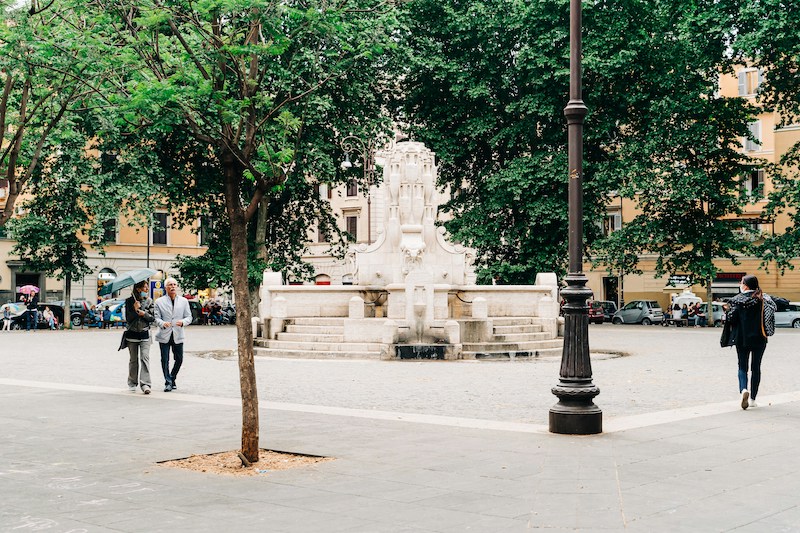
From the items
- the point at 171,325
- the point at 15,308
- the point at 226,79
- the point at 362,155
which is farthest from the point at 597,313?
the point at 226,79

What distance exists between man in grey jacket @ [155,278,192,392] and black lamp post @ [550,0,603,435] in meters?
7.05

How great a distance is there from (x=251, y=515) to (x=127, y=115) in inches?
175

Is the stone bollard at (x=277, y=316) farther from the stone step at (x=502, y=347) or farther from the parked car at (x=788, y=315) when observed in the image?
the parked car at (x=788, y=315)

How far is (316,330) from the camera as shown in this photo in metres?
24.1

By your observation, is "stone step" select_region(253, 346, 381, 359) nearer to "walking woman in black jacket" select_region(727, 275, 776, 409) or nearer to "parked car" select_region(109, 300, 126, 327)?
"walking woman in black jacket" select_region(727, 275, 776, 409)

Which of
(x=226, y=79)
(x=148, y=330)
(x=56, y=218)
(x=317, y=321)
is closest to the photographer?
(x=226, y=79)

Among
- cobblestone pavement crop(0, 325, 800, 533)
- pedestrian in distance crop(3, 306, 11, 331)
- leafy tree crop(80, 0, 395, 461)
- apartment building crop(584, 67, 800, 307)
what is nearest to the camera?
cobblestone pavement crop(0, 325, 800, 533)

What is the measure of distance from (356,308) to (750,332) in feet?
40.9

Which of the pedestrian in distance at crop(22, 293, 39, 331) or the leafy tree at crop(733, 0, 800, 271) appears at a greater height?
the leafy tree at crop(733, 0, 800, 271)

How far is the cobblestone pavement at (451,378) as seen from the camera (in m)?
13.3

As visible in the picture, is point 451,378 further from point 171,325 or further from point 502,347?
point 502,347

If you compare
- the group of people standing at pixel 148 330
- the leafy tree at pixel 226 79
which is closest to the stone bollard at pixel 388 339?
the group of people standing at pixel 148 330

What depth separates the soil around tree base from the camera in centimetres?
814

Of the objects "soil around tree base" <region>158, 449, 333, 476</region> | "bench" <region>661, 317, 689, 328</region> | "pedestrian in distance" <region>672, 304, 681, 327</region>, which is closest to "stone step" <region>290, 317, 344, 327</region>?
"soil around tree base" <region>158, 449, 333, 476</region>
